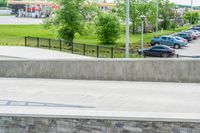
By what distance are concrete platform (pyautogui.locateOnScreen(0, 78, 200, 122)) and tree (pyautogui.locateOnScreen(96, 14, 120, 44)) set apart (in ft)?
77.2

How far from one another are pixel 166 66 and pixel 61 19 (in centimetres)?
2222

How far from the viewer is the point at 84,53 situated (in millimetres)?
30891

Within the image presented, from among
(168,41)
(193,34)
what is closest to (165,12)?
(193,34)

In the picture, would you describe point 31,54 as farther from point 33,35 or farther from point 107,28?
point 33,35

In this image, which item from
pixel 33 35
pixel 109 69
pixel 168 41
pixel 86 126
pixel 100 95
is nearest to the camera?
pixel 86 126

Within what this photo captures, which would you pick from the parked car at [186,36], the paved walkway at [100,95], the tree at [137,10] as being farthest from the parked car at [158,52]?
the paved walkway at [100,95]

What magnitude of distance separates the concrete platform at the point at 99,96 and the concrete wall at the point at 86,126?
1565 millimetres

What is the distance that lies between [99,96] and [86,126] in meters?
5.47

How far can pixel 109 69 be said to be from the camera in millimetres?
17688

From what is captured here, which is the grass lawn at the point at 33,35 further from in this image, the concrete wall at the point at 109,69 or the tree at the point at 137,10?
the concrete wall at the point at 109,69

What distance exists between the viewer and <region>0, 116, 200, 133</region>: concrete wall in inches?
375

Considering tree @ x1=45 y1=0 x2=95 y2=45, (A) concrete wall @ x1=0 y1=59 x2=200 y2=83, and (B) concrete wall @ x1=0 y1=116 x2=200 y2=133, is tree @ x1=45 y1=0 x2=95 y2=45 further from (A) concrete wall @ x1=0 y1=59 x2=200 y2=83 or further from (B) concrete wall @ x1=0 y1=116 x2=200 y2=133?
(B) concrete wall @ x1=0 y1=116 x2=200 y2=133

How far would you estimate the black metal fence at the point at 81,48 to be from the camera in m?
31.2

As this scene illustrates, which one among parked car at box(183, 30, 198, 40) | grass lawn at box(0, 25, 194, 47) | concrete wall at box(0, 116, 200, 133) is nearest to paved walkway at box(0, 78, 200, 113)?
concrete wall at box(0, 116, 200, 133)
